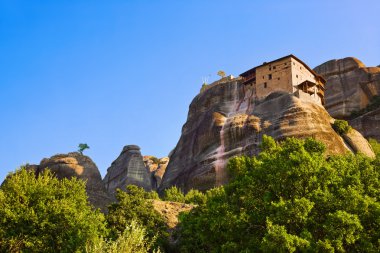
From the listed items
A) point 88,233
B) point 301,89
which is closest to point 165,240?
point 88,233

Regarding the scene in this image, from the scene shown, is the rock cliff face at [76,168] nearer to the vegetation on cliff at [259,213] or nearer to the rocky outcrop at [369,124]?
the vegetation on cliff at [259,213]

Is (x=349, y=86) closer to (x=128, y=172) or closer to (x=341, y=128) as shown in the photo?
→ (x=341, y=128)

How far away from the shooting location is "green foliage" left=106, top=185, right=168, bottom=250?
3706 cm

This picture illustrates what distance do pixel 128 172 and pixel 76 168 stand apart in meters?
18.9

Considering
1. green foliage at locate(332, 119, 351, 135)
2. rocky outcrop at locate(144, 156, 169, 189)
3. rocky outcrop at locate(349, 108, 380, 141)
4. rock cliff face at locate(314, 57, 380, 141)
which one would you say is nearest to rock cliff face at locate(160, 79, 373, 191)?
green foliage at locate(332, 119, 351, 135)

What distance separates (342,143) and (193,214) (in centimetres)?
3774

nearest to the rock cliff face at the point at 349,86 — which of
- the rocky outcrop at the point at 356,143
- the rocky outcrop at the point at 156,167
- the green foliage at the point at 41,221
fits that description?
the rocky outcrop at the point at 356,143

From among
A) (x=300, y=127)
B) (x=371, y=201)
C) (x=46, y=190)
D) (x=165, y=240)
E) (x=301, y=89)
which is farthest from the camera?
(x=301, y=89)

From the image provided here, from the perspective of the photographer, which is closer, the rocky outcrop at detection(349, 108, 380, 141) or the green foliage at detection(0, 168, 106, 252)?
the green foliage at detection(0, 168, 106, 252)

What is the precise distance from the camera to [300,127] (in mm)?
67750

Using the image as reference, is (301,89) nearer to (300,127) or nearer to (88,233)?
(300,127)

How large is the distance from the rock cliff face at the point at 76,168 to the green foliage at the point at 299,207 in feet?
106

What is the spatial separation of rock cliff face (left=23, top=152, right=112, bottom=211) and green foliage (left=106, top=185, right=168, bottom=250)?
1943cm

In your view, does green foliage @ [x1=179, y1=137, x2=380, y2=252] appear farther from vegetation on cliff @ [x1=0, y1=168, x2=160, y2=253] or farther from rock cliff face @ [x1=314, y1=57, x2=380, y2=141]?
rock cliff face @ [x1=314, y1=57, x2=380, y2=141]
